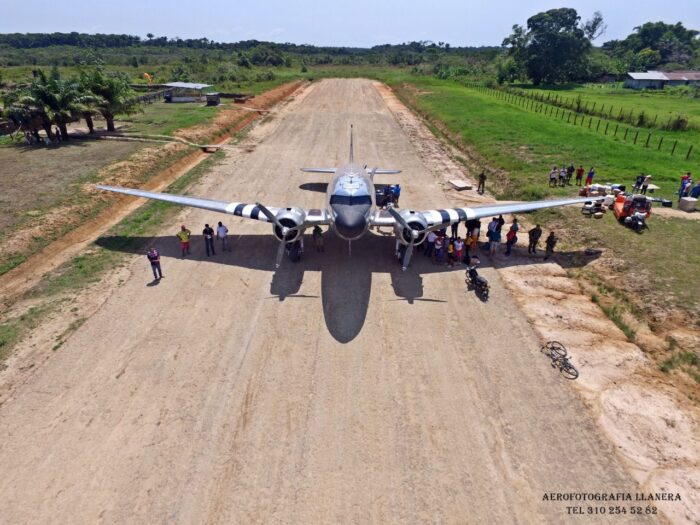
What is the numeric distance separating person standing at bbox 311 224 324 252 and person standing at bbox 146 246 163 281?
8.50m

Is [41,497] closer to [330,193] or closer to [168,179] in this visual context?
[330,193]

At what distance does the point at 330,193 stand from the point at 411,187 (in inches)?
581

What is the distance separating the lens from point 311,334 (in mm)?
17172

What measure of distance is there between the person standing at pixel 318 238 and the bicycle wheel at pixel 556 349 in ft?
43.2

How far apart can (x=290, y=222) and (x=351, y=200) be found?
338cm

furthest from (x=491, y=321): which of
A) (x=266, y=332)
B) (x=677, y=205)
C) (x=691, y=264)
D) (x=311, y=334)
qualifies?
(x=677, y=205)

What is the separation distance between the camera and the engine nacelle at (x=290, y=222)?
20.5 m

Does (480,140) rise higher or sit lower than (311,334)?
higher

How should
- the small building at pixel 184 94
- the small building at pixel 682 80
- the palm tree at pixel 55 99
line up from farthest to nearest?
1. the small building at pixel 682 80
2. the small building at pixel 184 94
3. the palm tree at pixel 55 99

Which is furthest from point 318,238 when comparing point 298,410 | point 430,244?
point 298,410

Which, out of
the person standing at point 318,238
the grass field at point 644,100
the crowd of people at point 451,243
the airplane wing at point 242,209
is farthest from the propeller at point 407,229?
the grass field at point 644,100

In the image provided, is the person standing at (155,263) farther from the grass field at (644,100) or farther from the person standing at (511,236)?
the grass field at (644,100)

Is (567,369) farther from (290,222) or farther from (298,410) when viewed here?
(290,222)

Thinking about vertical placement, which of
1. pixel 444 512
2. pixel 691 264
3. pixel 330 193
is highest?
pixel 330 193
